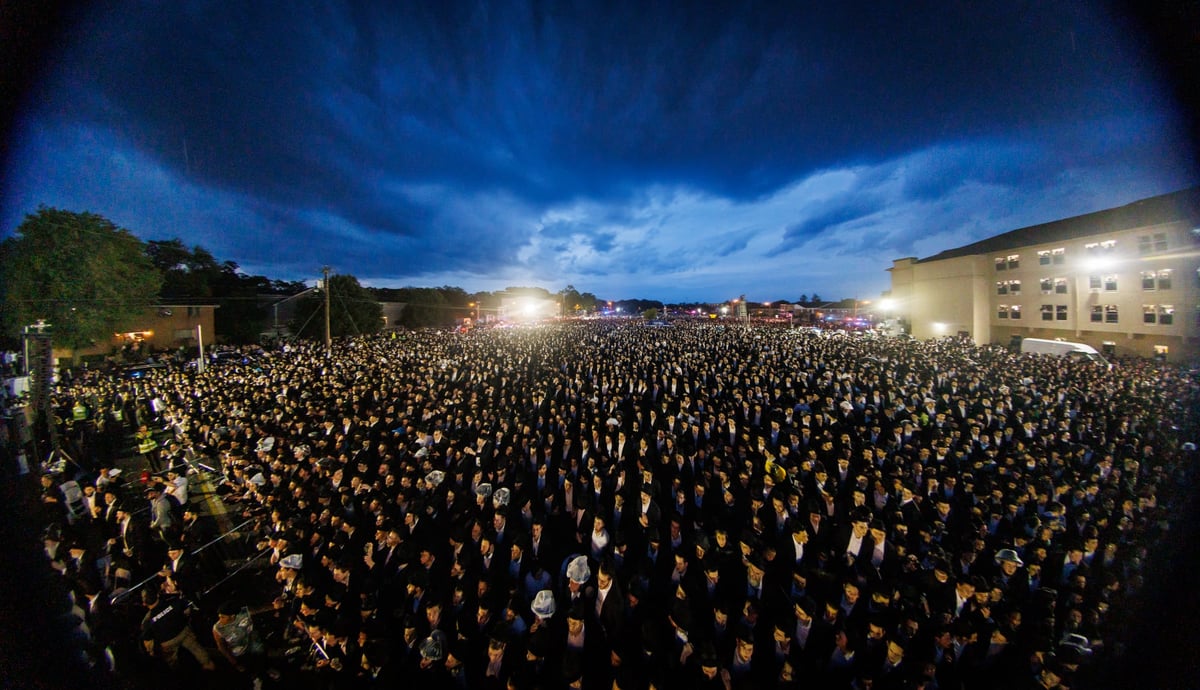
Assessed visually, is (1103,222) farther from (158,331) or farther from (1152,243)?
(158,331)

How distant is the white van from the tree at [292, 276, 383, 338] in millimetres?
42996

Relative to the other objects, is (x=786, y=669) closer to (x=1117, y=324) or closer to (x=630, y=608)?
(x=630, y=608)

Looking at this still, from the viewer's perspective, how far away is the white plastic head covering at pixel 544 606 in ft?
11.5

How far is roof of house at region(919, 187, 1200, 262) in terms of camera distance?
18672 mm

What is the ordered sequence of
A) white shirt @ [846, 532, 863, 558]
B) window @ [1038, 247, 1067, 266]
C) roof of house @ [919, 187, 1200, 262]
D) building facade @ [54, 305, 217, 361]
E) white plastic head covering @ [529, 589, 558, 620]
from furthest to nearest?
1. window @ [1038, 247, 1067, 266]
2. building facade @ [54, 305, 217, 361]
3. roof of house @ [919, 187, 1200, 262]
4. white shirt @ [846, 532, 863, 558]
5. white plastic head covering @ [529, 589, 558, 620]

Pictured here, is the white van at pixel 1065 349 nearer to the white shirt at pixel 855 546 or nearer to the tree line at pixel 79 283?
the white shirt at pixel 855 546

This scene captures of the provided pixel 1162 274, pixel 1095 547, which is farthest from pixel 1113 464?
pixel 1162 274

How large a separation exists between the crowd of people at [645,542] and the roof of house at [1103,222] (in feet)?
56.5

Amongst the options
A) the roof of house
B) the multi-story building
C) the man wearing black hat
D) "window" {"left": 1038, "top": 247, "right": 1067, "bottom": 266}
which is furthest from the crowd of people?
"window" {"left": 1038, "top": 247, "right": 1067, "bottom": 266}

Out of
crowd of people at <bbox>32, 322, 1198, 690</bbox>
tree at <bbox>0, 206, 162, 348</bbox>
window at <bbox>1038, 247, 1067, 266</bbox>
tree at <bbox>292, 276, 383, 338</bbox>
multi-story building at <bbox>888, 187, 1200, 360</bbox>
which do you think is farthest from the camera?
Answer: tree at <bbox>292, 276, 383, 338</bbox>

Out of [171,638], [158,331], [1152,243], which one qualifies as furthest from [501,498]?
[1152,243]

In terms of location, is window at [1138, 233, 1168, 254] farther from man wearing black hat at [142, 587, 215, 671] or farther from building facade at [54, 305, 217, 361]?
building facade at [54, 305, 217, 361]

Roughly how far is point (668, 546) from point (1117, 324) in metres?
32.5

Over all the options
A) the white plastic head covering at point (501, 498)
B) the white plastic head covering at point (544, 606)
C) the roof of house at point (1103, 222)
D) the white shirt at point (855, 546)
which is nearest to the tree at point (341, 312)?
the white plastic head covering at point (501, 498)
